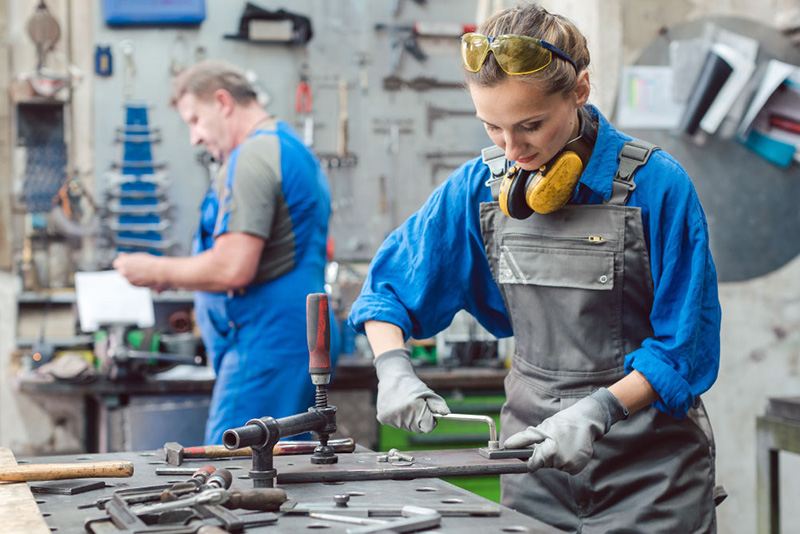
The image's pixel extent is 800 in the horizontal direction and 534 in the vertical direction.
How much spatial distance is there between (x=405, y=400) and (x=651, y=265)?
1.51 ft

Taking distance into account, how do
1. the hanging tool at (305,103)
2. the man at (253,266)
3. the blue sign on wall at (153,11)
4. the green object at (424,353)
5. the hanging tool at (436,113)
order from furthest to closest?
1. the hanging tool at (436,113)
2. the hanging tool at (305,103)
3. the blue sign on wall at (153,11)
4. the green object at (424,353)
5. the man at (253,266)

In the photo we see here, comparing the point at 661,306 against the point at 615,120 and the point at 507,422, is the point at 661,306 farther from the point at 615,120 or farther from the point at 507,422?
the point at 615,120

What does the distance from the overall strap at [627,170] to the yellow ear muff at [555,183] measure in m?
0.07

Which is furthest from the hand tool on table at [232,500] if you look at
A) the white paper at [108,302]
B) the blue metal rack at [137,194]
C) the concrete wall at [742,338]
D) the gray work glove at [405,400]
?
the blue metal rack at [137,194]

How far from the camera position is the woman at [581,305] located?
1.38 m

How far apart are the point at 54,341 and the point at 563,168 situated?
310cm

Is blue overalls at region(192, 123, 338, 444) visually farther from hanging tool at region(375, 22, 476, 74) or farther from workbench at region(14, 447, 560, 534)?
hanging tool at region(375, 22, 476, 74)

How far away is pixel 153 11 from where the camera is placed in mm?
4148

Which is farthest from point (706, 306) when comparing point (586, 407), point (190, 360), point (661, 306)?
point (190, 360)

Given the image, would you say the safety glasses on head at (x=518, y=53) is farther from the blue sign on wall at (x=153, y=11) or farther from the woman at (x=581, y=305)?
the blue sign on wall at (x=153, y=11)

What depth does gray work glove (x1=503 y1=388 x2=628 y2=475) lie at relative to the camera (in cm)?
129

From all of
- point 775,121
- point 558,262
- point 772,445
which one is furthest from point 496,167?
point 775,121

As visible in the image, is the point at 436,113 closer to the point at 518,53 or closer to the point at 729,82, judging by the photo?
the point at 729,82

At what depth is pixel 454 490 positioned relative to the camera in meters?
1.28
